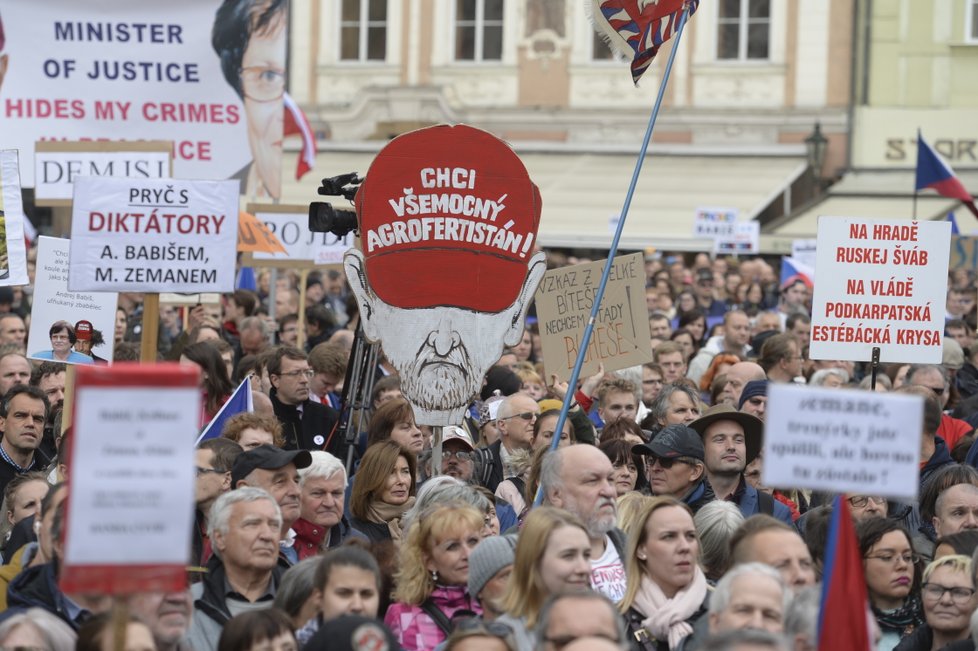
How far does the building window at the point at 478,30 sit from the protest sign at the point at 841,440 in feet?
103

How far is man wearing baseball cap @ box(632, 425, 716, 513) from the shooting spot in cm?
781

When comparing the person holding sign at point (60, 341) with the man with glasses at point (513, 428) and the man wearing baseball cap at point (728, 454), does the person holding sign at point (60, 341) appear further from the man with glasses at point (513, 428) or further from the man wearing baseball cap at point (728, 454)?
the man wearing baseball cap at point (728, 454)

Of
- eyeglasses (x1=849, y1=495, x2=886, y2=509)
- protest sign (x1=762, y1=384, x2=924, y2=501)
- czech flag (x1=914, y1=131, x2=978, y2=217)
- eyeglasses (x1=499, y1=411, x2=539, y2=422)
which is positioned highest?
czech flag (x1=914, y1=131, x2=978, y2=217)

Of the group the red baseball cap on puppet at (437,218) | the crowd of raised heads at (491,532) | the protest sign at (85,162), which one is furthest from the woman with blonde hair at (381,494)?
the protest sign at (85,162)

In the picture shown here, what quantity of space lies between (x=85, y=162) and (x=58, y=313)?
1958 millimetres

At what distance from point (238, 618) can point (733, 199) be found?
2760cm

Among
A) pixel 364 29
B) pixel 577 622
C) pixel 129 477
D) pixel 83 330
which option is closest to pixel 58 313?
pixel 83 330

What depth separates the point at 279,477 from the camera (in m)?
6.93

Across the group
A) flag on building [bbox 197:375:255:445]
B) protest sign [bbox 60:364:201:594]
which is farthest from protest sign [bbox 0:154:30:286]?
protest sign [bbox 60:364:201:594]

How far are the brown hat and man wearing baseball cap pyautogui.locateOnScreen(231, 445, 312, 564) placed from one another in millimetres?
1999

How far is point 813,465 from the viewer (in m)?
4.65

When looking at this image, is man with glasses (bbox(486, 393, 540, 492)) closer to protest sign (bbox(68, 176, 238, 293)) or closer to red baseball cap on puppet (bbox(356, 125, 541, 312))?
red baseball cap on puppet (bbox(356, 125, 541, 312))

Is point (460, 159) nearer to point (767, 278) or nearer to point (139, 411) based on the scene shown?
point (139, 411)

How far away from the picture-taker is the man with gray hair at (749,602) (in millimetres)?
5215
